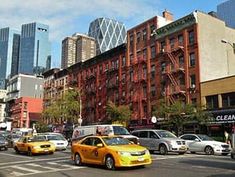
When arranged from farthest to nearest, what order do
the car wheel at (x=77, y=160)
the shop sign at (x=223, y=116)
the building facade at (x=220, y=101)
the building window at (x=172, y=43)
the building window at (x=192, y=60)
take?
the building window at (x=172, y=43)
the building window at (x=192, y=60)
the building facade at (x=220, y=101)
the shop sign at (x=223, y=116)
the car wheel at (x=77, y=160)

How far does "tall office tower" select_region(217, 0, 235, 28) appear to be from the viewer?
87194mm

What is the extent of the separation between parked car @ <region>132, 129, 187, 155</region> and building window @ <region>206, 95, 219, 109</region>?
17.1 meters

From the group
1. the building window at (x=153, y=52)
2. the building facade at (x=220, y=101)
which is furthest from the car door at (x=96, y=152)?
the building window at (x=153, y=52)

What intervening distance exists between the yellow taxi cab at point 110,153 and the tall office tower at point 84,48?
322ft

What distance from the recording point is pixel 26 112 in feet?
340

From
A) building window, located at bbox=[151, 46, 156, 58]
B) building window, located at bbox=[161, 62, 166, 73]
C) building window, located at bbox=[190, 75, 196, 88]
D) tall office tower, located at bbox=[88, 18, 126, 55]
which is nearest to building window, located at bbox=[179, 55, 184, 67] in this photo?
building window, located at bbox=[190, 75, 196, 88]

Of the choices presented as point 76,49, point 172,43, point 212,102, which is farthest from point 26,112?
point 212,102

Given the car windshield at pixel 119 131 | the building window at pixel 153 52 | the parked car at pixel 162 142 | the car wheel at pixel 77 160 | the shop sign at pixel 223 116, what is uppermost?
the building window at pixel 153 52

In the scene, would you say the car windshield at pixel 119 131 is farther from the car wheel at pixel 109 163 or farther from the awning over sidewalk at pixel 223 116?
the awning over sidewalk at pixel 223 116

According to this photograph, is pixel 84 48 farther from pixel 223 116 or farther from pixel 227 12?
pixel 223 116

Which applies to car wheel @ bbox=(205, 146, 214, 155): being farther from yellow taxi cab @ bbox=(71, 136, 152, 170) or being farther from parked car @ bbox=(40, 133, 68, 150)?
parked car @ bbox=(40, 133, 68, 150)

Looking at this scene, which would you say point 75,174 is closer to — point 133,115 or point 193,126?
point 193,126

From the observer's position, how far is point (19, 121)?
10256 centimetres

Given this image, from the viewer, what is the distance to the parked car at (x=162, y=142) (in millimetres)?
25598
